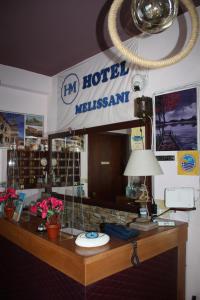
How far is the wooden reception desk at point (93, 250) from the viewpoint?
122 cm

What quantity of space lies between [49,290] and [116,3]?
1.54 metres

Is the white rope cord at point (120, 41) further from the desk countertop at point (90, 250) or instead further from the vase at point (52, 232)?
the vase at point (52, 232)

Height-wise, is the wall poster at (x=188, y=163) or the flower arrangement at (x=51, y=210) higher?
the wall poster at (x=188, y=163)

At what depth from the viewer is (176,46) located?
197 centimetres

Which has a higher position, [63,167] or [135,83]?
[135,83]

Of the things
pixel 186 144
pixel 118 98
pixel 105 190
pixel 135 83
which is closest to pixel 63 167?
pixel 105 190

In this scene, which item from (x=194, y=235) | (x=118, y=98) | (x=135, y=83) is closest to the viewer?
(x=194, y=235)

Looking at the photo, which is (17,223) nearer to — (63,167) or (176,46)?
(63,167)

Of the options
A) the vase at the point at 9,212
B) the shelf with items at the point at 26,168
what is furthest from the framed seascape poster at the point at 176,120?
the shelf with items at the point at 26,168

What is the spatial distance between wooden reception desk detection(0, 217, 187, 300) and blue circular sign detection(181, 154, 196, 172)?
1.36ft

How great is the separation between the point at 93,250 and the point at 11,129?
2126 mm

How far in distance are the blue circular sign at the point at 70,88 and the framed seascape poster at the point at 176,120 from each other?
117 cm

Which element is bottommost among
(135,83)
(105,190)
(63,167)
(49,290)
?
(49,290)

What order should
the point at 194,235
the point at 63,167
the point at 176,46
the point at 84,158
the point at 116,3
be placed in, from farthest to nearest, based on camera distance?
the point at 63,167
the point at 84,158
the point at 176,46
the point at 194,235
the point at 116,3
